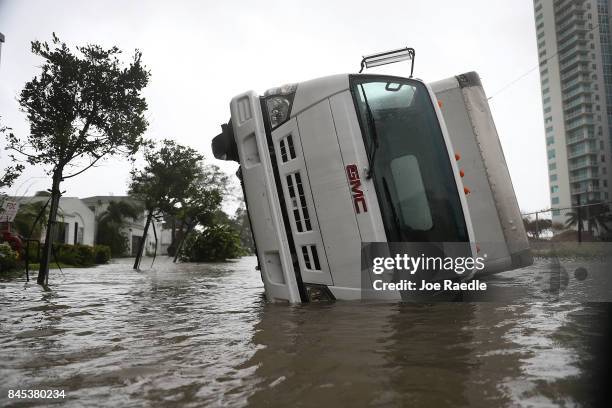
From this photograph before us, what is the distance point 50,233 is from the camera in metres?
9.09

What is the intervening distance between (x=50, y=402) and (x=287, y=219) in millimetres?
2585

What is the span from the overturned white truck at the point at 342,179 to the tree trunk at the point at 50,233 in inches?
262

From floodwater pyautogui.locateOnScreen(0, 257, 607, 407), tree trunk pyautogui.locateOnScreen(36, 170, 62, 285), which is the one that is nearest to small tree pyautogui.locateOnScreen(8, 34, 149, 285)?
tree trunk pyautogui.locateOnScreen(36, 170, 62, 285)

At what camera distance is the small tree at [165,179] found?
20.7 m

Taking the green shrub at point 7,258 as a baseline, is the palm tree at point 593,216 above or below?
below

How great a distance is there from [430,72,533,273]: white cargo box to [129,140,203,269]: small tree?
17.8 meters

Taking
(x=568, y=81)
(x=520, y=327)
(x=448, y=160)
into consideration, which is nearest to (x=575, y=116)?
(x=568, y=81)

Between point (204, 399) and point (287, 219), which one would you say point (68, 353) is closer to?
point (204, 399)

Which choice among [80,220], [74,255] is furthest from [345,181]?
[80,220]

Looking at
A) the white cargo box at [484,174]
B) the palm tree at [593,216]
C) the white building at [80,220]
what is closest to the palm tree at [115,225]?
the white building at [80,220]

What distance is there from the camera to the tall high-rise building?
18.4 ft

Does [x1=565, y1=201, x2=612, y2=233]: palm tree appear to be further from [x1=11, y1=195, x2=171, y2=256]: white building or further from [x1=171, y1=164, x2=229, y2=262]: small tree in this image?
[x1=11, y1=195, x2=171, y2=256]: white building

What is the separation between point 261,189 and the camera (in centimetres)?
425

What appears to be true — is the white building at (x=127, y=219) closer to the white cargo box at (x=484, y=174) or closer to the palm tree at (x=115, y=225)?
the palm tree at (x=115, y=225)
